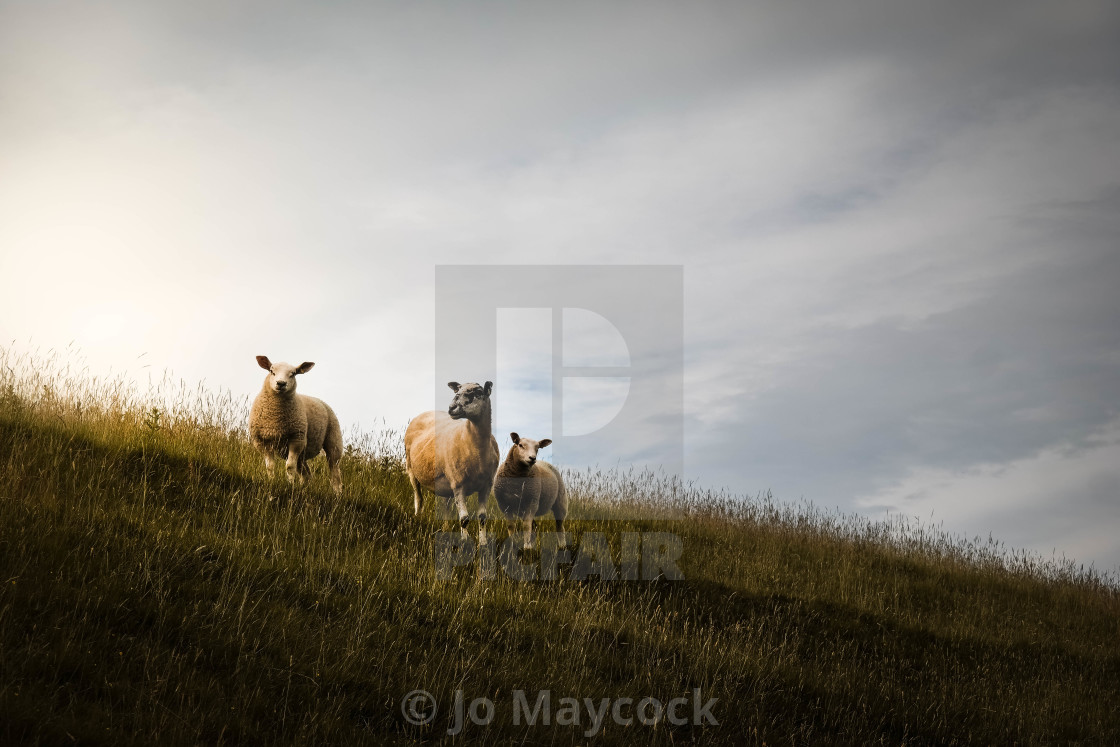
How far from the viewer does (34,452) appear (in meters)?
10.2

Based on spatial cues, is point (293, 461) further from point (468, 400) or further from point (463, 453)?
point (468, 400)

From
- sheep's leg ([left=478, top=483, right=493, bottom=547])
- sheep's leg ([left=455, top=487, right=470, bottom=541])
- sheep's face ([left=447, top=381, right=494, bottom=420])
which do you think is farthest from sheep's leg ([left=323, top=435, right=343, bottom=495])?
sheep's face ([left=447, top=381, right=494, bottom=420])

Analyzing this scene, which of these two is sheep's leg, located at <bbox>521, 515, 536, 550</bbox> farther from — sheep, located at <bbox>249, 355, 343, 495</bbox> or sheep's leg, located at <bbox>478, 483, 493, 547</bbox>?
sheep, located at <bbox>249, 355, 343, 495</bbox>

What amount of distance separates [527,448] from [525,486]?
0.77 m

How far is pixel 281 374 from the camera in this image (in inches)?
431

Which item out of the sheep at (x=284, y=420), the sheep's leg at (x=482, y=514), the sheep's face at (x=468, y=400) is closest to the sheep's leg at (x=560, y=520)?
the sheep's leg at (x=482, y=514)

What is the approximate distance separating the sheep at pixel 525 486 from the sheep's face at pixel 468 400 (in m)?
0.64

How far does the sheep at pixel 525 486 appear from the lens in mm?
10758

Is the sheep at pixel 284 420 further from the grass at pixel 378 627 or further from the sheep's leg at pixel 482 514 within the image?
the sheep's leg at pixel 482 514

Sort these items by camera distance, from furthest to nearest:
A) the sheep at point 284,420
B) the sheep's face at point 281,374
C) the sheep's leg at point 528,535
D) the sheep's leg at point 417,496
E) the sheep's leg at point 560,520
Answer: the sheep's leg at point 417,496, the sheep's leg at point 560,520, the sheep's leg at point 528,535, the sheep at point 284,420, the sheep's face at point 281,374

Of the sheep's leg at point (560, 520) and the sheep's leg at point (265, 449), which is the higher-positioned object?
the sheep's leg at point (265, 449)

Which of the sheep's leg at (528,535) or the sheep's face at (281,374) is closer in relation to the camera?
the sheep's face at (281,374)

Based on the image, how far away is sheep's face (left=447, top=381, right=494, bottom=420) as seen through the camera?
1058 cm

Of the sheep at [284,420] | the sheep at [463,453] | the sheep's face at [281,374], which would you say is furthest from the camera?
the sheep at [284,420]
